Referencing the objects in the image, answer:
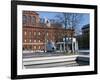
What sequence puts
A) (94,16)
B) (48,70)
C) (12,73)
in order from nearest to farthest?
(12,73) → (48,70) → (94,16)

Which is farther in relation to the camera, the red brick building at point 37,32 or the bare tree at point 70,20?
the bare tree at point 70,20

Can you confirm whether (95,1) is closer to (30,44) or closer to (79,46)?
(79,46)

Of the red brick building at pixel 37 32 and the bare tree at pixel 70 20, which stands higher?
the bare tree at pixel 70 20

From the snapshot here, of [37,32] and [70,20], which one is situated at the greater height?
[70,20]

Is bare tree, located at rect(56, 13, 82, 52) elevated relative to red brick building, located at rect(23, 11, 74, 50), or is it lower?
elevated

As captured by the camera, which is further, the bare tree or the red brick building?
the bare tree

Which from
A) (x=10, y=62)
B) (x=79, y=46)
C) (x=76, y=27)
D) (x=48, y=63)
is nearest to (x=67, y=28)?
(x=76, y=27)

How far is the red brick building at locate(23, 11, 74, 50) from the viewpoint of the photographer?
203 centimetres

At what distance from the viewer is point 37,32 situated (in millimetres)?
2074

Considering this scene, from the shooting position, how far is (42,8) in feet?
6.79

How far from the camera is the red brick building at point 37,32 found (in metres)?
2.03

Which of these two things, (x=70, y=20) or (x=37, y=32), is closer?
(x=37, y=32)

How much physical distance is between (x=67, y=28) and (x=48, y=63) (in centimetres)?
45

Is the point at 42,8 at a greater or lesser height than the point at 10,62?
greater
